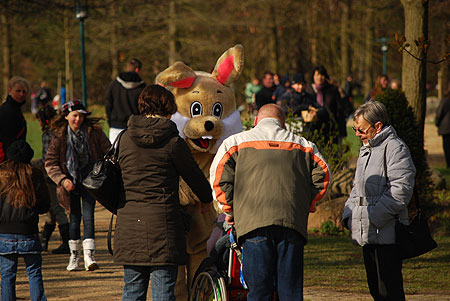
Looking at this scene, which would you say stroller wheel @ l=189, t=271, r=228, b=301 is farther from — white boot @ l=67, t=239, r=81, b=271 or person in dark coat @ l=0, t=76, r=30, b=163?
person in dark coat @ l=0, t=76, r=30, b=163

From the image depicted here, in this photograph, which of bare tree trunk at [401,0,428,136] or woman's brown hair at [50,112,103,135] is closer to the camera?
woman's brown hair at [50,112,103,135]

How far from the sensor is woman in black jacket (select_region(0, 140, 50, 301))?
5.94 m

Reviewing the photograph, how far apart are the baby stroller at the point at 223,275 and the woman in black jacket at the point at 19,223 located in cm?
135

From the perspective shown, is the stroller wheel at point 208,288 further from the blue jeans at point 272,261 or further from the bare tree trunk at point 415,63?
the bare tree trunk at point 415,63

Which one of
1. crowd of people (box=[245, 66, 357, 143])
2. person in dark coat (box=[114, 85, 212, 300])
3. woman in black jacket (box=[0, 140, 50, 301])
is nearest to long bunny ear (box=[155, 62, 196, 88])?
woman in black jacket (box=[0, 140, 50, 301])

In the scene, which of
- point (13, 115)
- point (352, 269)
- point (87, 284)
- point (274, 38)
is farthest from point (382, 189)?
point (274, 38)

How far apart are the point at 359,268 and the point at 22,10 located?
10925 millimetres

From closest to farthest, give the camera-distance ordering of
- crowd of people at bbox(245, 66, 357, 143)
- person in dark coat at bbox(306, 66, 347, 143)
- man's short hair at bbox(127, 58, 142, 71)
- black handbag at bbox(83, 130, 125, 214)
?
black handbag at bbox(83, 130, 125, 214) → crowd of people at bbox(245, 66, 357, 143) → man's short hair at bbox(127, 58, 142, 71) → person in dark coat at bbox(306, 66, 347, 143)

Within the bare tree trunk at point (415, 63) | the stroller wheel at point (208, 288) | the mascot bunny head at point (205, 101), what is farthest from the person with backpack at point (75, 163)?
the bare tree trunk at point (415, 63)

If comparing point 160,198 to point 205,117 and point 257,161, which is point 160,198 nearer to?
point 257,161

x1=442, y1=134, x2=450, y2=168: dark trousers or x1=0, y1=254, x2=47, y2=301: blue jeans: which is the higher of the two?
x1=442, y1=134, x2=450, y2=168: dark trousers

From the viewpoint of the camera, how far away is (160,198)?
16.0 ft

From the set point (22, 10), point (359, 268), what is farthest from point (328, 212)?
point (22, 10)

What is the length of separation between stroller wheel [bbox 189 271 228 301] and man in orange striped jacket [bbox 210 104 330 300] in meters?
0.36
